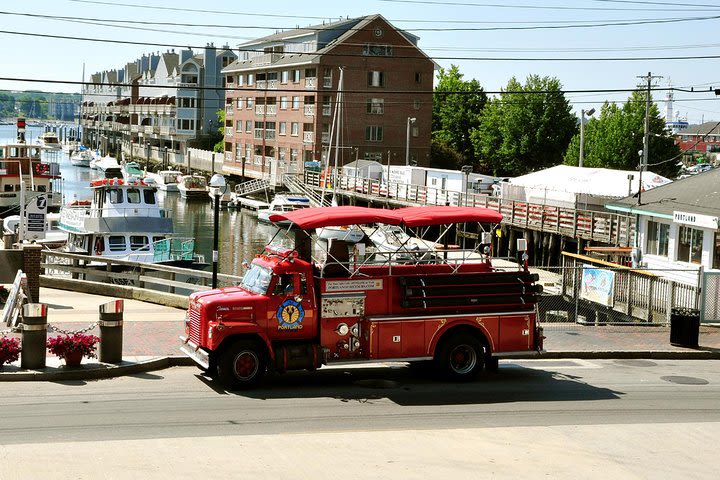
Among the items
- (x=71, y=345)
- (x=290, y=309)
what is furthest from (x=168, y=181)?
(x=290, y=309)

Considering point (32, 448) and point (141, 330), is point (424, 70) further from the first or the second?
point (32, 448)

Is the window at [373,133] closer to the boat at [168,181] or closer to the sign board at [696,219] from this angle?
the boat at [168,181]

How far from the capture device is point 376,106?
94625mm

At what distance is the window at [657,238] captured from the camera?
33562 mm

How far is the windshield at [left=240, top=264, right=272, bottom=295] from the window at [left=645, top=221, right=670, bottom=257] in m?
19.8

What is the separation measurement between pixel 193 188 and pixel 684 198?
81221 millimetres

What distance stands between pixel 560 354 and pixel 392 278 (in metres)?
6.02

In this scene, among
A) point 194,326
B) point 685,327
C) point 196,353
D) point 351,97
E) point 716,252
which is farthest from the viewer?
point 351,97

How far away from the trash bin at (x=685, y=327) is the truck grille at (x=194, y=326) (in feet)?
40.7

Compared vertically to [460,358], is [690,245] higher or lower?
higher

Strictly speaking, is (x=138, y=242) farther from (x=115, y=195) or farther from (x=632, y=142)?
(x=632, y=142)

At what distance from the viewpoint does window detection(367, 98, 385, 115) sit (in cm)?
9412

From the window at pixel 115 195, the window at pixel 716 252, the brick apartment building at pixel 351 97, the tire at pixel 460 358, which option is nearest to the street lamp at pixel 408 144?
the brick apartment building at pixel 351 97

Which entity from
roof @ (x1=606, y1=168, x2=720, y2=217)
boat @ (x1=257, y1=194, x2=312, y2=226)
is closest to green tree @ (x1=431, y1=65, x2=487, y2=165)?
boat @ (x1=257, y1=194, x2=312, y2=226)
